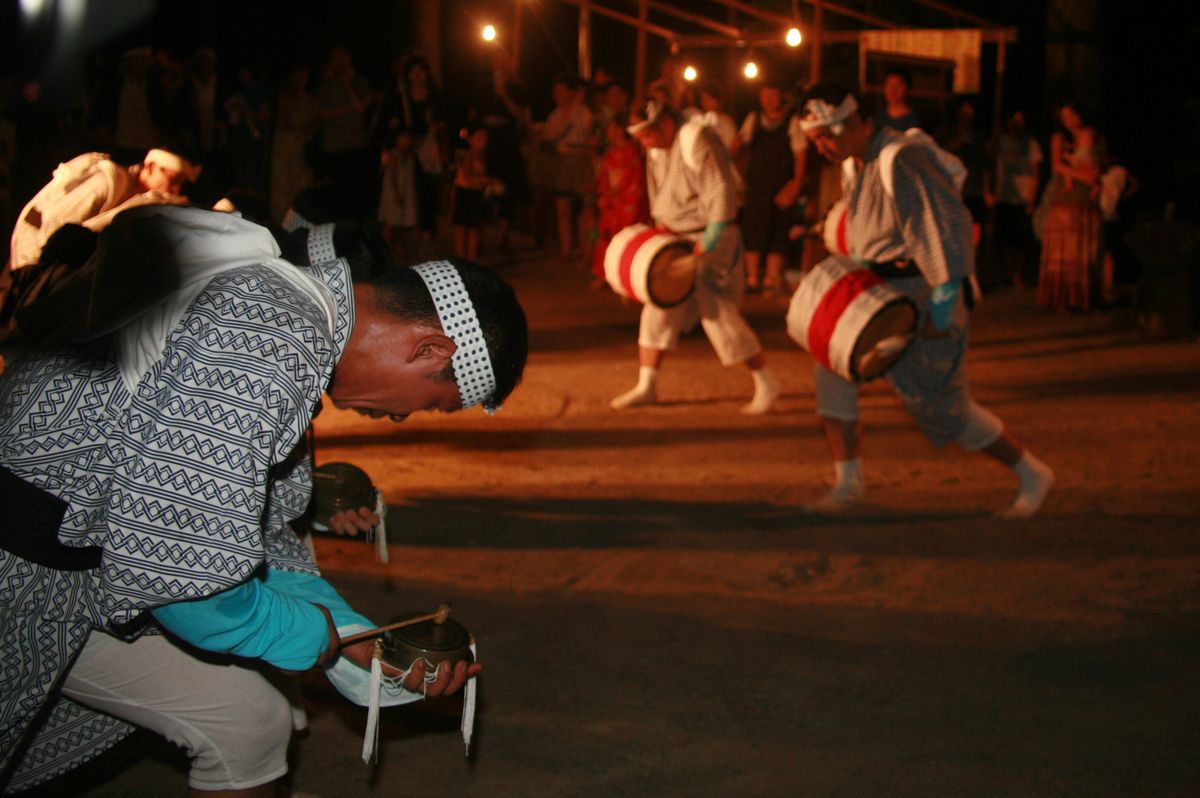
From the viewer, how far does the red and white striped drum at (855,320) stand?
508 centimetres

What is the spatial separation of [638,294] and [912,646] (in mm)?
3331

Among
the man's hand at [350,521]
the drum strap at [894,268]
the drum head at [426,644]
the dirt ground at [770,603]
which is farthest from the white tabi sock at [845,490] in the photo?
the drum head at [426,644]

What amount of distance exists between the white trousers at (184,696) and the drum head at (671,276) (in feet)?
16.3

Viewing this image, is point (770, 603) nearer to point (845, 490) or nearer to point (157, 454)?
point (845, 490)

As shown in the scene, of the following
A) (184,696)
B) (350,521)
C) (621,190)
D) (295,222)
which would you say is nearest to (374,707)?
(184,696)

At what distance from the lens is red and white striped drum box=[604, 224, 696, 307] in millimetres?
7051

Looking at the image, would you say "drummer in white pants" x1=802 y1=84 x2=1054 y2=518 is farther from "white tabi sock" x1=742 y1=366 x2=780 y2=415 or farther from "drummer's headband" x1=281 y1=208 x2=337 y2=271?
"drummer's headband" x1=281 y1=208 x2=337 y2=271

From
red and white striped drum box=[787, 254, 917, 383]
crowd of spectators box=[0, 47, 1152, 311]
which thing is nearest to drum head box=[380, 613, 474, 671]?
red and white striped drum box=[787, 254, 917, 383]

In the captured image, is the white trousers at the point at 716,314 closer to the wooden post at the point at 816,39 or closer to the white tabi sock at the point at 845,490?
the white tabi sock at the point at 845,490

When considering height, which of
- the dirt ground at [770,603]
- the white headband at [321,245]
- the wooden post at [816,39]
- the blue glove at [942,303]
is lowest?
the dirt ground at [770,603]

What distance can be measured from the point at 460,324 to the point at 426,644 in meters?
0.64

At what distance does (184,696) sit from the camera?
230 cm

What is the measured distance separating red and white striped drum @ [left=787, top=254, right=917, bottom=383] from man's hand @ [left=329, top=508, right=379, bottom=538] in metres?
2.55

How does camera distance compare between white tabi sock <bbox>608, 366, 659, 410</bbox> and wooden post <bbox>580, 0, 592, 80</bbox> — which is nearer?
white tabi sock <bbox>608, 366, 659, 410</bbox>
